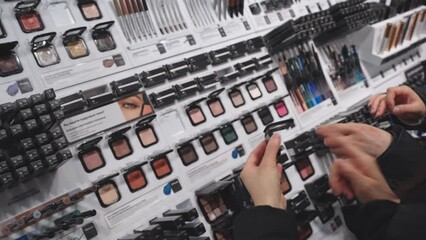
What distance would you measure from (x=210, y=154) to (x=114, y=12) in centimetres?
105

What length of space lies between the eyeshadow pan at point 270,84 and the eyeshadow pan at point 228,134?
49 centimetres

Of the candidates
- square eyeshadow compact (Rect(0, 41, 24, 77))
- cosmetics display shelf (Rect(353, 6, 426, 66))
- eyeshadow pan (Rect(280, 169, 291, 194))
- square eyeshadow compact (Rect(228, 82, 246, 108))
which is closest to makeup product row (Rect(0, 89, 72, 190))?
square eyeshadow compact (Rect(0, 41, 24, 77))

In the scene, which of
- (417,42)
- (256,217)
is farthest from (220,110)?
(417,42)

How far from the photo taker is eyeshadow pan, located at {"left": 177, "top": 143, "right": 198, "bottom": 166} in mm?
2254

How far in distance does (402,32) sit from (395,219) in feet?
8.91

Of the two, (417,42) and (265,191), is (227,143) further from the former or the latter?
(417,42)

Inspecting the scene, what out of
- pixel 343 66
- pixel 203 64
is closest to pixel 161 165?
pixel 203 64

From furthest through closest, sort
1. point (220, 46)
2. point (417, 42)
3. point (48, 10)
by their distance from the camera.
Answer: point (417, 42), point (220, 46), point (48, 10)

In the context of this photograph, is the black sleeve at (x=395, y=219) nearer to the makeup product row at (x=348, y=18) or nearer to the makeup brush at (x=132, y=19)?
the makeup brush at (x=132, y=19)

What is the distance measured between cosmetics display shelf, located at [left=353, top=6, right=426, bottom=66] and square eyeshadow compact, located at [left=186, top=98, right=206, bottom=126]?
185 cm

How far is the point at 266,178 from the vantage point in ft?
4.66

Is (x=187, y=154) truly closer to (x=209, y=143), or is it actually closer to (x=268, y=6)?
(x=209, y=143)

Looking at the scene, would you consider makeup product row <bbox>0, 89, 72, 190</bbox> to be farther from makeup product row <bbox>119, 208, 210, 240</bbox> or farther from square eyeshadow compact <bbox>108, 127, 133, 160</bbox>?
makeup product row <bbox>119, 208, 210, 240</bbox>

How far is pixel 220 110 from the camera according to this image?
249 cm
